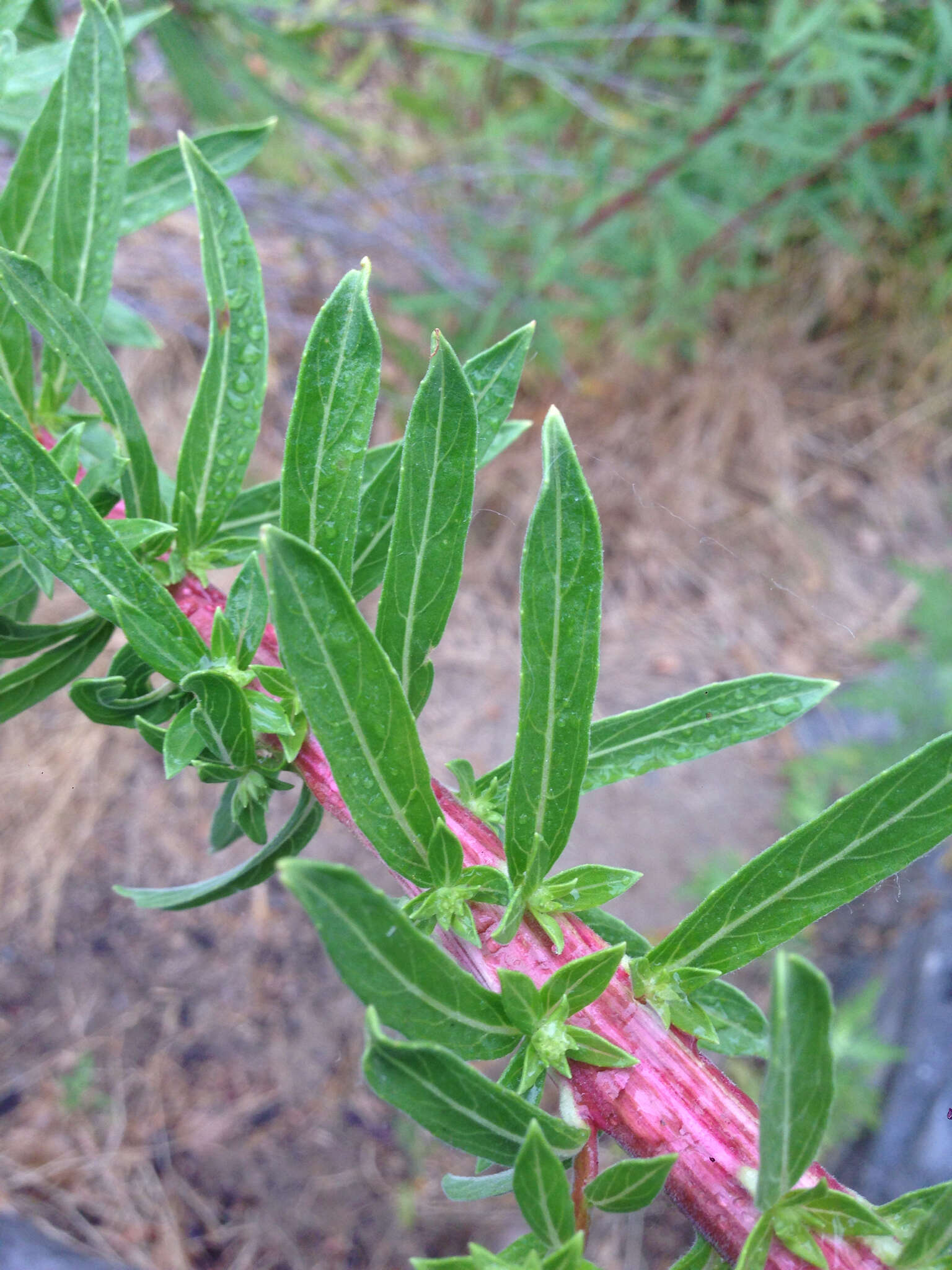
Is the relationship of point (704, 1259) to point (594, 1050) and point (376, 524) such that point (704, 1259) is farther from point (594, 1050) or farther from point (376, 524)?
point (376, 524)

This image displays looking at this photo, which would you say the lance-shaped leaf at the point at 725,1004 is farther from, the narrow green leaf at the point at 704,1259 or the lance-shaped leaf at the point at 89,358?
the lance-shaped leaf at the point at 89,358

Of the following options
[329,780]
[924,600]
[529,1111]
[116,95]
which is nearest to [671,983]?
[529,1111]

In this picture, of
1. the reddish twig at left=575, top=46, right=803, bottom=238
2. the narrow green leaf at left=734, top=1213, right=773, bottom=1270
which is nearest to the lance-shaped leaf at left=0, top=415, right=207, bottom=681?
the narrow green leaf at left=734, top=1213, right=773, bottom=1270

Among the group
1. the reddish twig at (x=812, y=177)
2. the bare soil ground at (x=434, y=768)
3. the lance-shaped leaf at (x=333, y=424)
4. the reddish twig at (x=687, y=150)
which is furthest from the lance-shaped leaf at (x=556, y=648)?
the reddish twig at (x=812, y=177)

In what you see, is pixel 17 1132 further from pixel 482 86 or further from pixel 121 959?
pixel 482 86

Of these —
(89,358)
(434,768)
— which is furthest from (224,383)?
(434,768)
